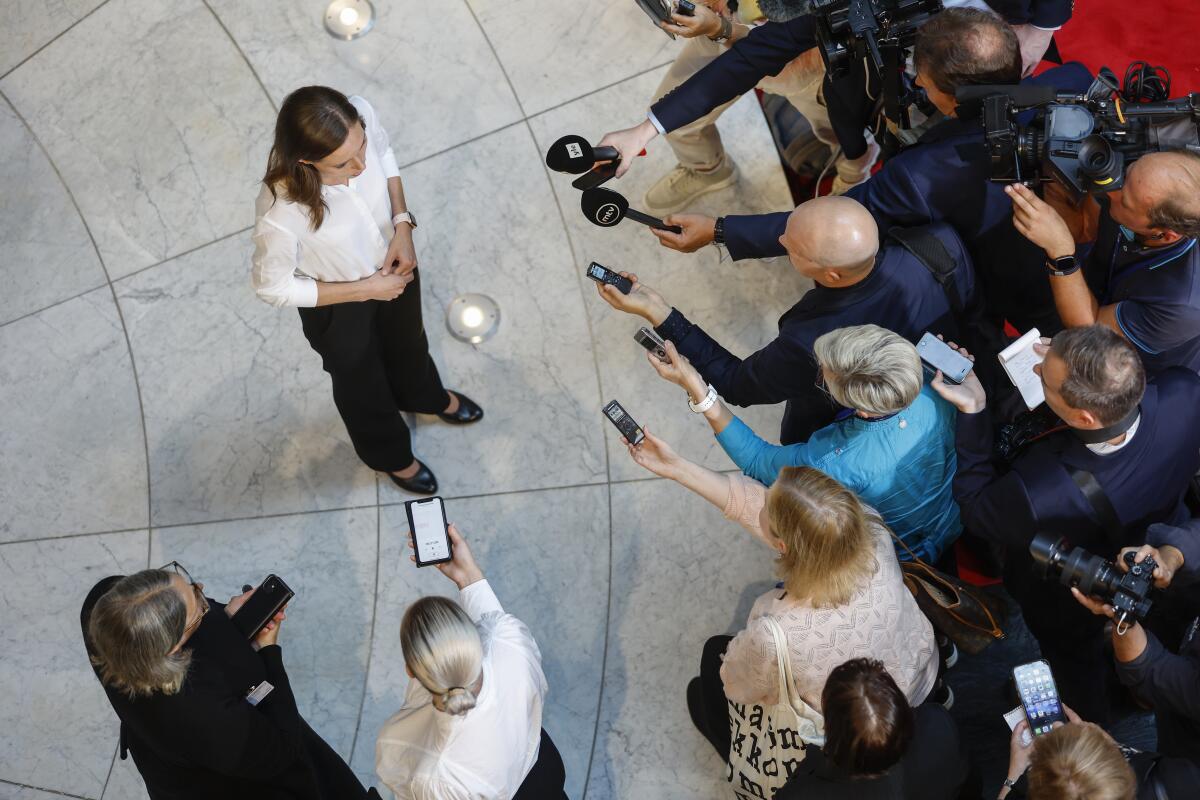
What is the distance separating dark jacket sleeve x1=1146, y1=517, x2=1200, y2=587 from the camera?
10.7ft

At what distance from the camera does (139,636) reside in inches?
123

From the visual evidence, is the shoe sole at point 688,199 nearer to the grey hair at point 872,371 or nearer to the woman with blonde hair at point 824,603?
the grey hair at point 872,371

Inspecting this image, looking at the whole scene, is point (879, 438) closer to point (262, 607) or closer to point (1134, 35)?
point (262, 607)

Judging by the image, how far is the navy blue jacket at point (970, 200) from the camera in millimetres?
3785

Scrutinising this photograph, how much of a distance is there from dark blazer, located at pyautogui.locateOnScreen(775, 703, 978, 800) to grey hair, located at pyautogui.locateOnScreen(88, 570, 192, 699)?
179 cm

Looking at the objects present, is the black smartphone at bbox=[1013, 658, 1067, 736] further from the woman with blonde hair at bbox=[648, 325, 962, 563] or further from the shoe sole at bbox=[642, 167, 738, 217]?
the shoe sole at bbox=[642, 167, 738, 217]

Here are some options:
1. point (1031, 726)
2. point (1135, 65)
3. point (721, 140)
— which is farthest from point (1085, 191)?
point (721, 140)

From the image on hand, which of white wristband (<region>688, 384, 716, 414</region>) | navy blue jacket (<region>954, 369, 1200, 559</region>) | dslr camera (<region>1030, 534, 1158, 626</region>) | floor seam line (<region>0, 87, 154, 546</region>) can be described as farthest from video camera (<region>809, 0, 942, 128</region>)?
floor seam line (<region>0, 87, 154, 546</region>)

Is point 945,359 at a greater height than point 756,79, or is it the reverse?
point 756,79

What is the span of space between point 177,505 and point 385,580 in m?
1.04

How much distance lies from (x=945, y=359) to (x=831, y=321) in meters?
0.39

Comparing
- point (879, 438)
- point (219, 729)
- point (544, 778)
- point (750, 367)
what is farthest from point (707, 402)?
point (219, 729)

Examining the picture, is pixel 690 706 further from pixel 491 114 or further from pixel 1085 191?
pixel 491 114

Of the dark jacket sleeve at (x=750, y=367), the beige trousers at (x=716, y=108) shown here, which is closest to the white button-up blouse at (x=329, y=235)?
the dark jacket sleeve at (x=750, y=367)
